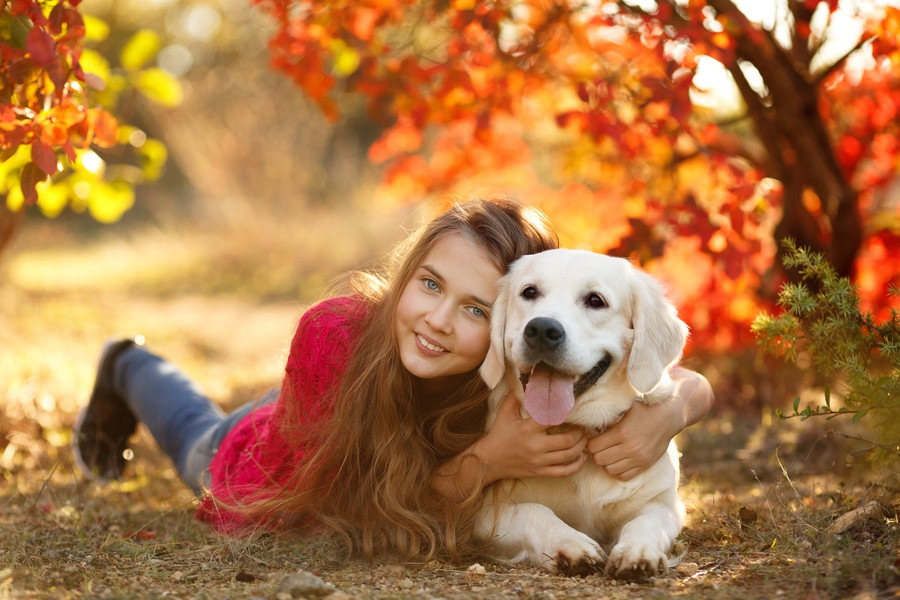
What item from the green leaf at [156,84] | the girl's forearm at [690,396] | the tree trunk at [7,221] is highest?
the green leaf at [156,84]

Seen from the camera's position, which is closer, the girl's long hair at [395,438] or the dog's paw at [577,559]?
the dog's paw at [577,559]

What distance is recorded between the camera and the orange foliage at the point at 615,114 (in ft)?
11.7

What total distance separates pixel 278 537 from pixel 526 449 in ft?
2.74

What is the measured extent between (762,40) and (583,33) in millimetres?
800

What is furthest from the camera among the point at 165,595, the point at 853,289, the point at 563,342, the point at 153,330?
the point at 153,330

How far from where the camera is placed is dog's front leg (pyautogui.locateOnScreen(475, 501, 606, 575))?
93.9 inches

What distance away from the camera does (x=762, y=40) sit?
3734mm

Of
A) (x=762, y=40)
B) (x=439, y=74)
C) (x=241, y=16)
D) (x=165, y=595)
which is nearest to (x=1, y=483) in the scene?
(x=165, y=595)

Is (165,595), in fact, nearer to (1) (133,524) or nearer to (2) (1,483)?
(1) (133,524)

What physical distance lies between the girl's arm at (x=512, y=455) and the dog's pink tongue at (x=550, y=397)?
74 millimetres

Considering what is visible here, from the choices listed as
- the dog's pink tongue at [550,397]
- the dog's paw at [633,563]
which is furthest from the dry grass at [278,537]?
the dog's pink tongue at [550,397]

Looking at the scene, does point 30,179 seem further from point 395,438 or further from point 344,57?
point 344,57

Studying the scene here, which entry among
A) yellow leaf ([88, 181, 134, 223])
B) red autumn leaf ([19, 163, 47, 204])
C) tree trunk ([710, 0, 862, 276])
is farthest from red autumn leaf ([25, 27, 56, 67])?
tree trunk ([710, 0, 862, 276])

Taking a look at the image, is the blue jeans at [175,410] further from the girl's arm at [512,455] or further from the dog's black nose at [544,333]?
the dog's black nose at [544,333]
